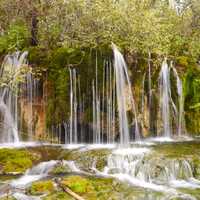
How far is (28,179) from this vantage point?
436 inches

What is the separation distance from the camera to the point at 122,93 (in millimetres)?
16062

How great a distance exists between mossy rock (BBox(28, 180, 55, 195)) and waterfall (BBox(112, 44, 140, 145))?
5681 millimetres

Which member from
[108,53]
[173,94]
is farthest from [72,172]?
[173,94]

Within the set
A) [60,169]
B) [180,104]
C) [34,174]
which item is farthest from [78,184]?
[180,104]

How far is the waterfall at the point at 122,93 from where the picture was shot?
15.8 metres

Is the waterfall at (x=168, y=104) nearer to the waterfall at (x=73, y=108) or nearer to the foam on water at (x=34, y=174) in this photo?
the waterfall at (x=73, y=108)

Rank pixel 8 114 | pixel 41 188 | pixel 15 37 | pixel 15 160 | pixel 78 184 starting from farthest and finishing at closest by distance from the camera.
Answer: pixel 15 37, pixel 8 114, pixel 15 160, pixel 78 184, pixel 41 188

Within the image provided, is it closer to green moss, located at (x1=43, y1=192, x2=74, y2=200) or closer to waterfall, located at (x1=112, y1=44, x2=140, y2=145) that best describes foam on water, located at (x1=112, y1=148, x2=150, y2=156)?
waterfall, located at (x1=112, y1=44, x2=140, y2=145)

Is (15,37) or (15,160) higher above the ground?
(15,37)

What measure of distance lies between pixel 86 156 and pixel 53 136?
3.51 m

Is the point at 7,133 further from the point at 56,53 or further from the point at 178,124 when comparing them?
the point at 178,124

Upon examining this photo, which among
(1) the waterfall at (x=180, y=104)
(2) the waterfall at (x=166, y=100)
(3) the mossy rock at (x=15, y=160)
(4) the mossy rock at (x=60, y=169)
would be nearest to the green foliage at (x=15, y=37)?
(3) the mossy rock at (x=15, y=160)

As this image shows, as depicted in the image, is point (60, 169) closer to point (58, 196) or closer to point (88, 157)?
point (88, 157)

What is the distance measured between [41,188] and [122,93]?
688 centimetres
